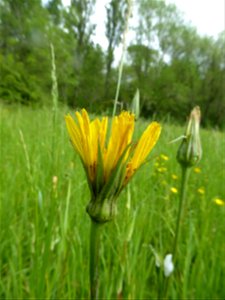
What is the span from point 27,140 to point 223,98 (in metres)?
17.5

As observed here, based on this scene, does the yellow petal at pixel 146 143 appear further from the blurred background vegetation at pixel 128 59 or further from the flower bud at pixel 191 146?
the blurred background vegetation at pixel 128 59

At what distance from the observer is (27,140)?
63.8 inches

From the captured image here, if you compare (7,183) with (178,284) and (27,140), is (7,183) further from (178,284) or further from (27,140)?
(27,140)

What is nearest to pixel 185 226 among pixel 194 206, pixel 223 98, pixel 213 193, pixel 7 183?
pixel 194 206

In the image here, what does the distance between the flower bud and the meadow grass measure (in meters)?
0.10

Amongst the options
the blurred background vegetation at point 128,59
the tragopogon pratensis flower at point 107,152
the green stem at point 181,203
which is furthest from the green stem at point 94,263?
the blurred background vegetation at point 128,59

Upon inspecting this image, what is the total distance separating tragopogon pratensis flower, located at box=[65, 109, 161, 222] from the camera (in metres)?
0.23

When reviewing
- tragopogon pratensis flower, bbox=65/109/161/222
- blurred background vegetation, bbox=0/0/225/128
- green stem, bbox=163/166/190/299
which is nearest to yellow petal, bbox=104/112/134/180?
tragopogon pratensis flower, bbox=65/109/161/222

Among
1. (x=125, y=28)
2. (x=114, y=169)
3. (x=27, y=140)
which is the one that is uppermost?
(x=125, y=28)

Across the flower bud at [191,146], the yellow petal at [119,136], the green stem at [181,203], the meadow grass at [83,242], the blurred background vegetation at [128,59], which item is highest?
the blurred background vegetation at [128,59]

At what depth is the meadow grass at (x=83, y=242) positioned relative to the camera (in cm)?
48

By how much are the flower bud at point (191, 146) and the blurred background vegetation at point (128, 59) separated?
27.0ft

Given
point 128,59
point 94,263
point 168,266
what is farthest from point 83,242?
point 128,59

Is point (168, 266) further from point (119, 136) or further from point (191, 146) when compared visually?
point (119, 136)
